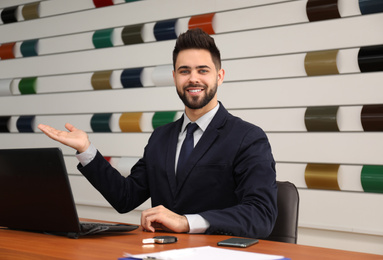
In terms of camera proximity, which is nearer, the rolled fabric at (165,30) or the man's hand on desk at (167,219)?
the man's hand on desk at (167,219)

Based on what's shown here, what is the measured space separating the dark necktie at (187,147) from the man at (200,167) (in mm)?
12

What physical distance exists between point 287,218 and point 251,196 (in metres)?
0.17

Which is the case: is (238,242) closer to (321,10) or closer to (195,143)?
(195,143)

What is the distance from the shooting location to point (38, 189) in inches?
65.8

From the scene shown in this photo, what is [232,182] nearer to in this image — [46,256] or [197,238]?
[197,238]

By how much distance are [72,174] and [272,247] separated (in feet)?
10.1

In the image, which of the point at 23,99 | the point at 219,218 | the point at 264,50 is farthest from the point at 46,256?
the point at 23,99

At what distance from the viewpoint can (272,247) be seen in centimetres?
146

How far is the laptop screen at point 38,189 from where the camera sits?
64.0 inches

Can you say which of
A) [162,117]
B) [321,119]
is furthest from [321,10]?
[162,117]

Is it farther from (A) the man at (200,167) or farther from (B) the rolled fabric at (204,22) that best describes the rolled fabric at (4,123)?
(A) the man at (200,167)

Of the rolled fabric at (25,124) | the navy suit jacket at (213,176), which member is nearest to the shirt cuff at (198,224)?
the navy suit jacket at (213,176)

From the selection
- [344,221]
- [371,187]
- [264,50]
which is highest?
[264,50]

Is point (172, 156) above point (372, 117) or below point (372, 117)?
below
